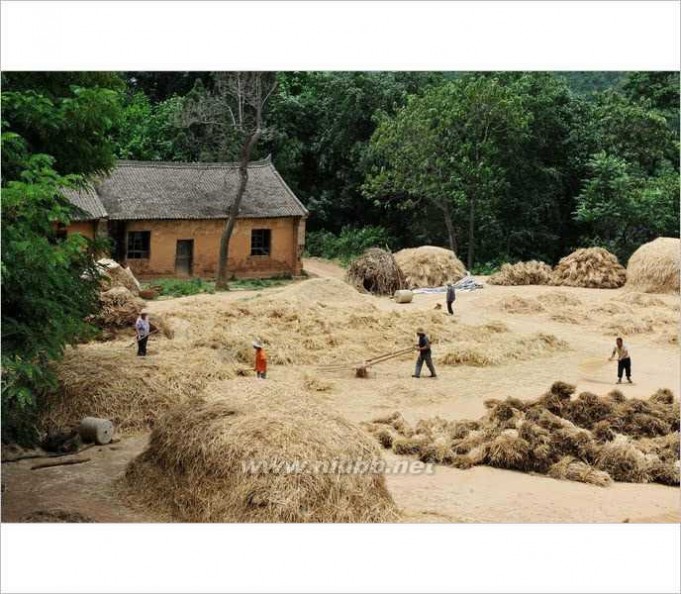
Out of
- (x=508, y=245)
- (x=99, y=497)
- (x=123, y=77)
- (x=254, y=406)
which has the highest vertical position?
(x=123, y=77)

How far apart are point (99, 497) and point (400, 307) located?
323 inches

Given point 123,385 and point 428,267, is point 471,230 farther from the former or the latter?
point 123,385

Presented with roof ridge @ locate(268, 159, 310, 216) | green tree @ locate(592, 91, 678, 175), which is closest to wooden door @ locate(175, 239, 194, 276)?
roof ridge @ locate(268, 159, 310, 216)

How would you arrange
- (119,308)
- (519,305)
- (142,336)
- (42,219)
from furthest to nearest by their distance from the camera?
(519,305), (119,308), (142,336), (42,219)

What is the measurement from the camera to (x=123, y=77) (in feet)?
35.6

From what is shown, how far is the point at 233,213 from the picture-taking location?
1501 centimetres

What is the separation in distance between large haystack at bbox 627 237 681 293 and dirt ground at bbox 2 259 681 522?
1.43 ft

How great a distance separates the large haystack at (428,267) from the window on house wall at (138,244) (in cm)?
413

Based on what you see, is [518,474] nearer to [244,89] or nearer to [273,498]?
[273,498]

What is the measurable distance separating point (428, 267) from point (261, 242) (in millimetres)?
3565

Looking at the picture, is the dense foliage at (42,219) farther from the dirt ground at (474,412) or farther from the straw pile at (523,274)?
the straw pile at (523,274)

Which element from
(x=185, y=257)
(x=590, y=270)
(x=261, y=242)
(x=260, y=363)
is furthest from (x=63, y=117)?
(x=590, y=270)

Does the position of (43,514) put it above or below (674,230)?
below

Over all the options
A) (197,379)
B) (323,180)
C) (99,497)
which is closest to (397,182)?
(323,180)
